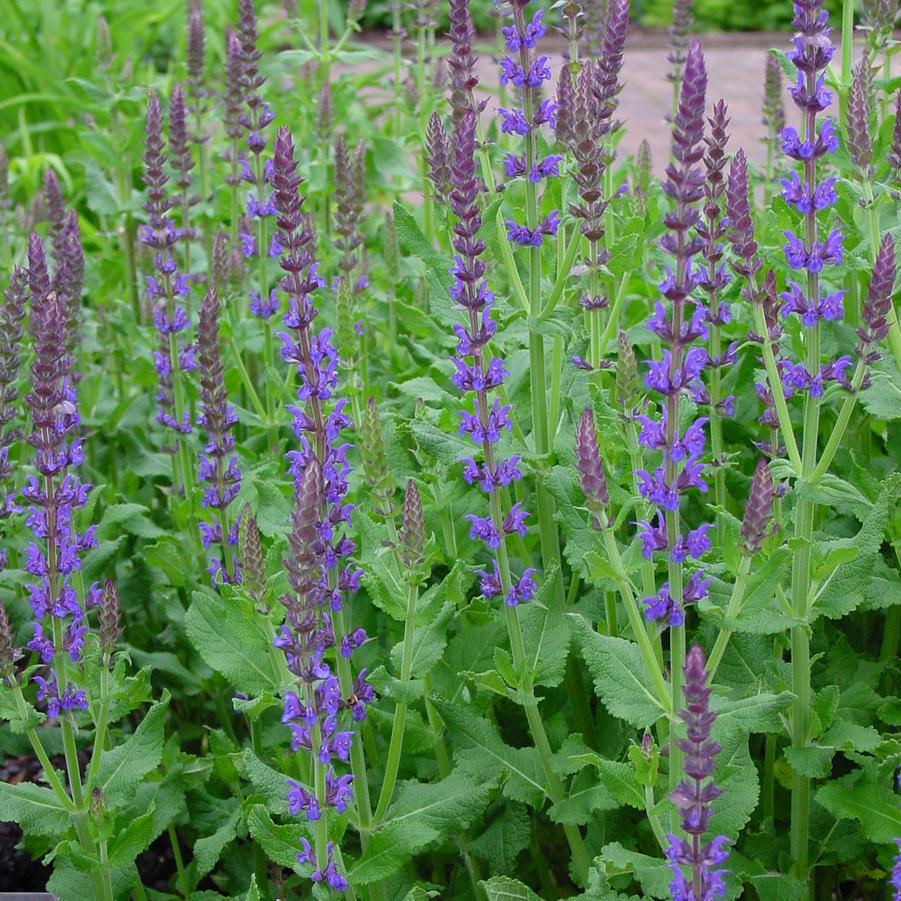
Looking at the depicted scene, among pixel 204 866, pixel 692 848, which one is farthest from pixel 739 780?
pixel 204 866

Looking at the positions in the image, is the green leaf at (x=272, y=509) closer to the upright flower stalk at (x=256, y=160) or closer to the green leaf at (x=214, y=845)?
the green leaf at (x=214, y=845)

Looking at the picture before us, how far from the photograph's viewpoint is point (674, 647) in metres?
2.59

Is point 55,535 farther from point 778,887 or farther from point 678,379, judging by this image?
point 778,887

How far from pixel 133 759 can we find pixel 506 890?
1.02 meters

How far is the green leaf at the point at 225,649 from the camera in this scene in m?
3.11

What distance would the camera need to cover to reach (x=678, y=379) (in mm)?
2344

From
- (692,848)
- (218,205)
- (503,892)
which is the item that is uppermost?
(218,205)

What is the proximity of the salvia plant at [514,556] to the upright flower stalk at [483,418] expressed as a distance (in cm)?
1

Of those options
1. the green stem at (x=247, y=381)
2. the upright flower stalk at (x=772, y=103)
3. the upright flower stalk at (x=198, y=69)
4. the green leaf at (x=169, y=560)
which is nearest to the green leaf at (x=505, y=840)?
the green leaf at (x=169, y=560)

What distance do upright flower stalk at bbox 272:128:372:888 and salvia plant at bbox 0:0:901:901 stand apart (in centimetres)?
1

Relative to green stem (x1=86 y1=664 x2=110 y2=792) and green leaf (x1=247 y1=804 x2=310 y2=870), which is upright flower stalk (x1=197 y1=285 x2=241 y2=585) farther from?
green leaf (x1=247 y1=804 x2=310 y2=870)

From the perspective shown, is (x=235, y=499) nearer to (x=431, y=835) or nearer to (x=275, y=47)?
(x=431, y=835)

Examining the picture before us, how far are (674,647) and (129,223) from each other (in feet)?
12.1

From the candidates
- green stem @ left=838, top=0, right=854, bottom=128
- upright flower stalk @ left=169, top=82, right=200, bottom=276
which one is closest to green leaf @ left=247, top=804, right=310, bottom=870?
green stem @ left=838, top=0, right=854, bottom=128
